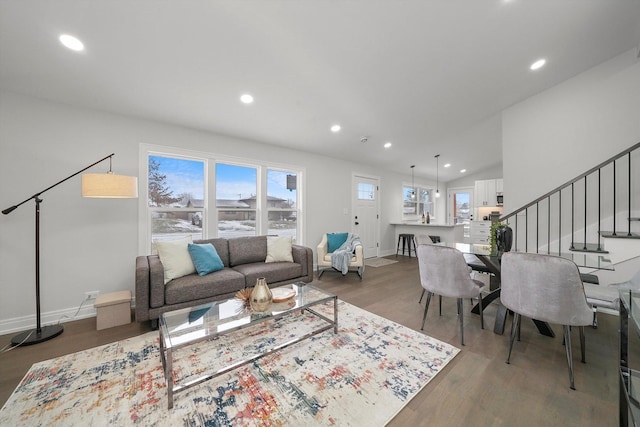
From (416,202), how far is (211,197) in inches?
250

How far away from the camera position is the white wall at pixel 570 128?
2908 mm

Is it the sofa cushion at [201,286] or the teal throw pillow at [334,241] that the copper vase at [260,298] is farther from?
the teal throw pillow at [334,241]

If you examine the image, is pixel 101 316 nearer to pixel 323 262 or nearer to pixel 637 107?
pixel 323 262

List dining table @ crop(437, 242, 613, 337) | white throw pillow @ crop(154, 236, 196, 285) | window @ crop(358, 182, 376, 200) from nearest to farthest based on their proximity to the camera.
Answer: dining table @ crop(437, 242, 613, 337)
white throw pillow @ crop(154, 236, 196, 285)
window @ crop(358, 182, 376, 200)

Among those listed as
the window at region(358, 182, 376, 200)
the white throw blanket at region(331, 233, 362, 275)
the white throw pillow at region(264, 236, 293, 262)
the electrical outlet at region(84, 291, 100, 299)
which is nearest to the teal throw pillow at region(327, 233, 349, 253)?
the white throw blanket at region(331, 233, 362, 275)

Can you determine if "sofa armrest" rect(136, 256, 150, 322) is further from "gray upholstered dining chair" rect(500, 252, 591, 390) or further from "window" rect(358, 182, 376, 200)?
"window" rect(358, 182, 376, 200)

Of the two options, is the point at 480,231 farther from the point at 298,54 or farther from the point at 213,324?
the point at 213,324

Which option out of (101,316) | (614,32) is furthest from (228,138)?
(614,32)

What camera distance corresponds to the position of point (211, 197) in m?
3.65

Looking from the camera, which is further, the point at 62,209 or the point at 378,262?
the point at 378,262

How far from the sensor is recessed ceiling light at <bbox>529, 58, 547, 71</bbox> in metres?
2.78

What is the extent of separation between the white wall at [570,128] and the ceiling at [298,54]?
0.66ft

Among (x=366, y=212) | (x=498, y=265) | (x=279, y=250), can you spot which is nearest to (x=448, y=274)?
(x=498, y=265)

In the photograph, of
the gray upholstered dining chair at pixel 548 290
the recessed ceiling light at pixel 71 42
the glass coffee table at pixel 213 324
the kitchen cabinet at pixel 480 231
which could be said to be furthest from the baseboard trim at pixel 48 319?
the kitchen cabinet at pixel 480 231
